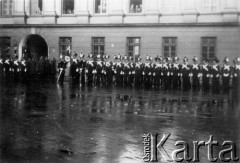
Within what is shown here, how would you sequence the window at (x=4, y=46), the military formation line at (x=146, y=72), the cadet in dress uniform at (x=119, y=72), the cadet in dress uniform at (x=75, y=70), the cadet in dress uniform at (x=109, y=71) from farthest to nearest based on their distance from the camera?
the window at (x=4, y=46) → the cadet in dress uniform at (x=75, y=70) → the cadet in dress uniform at (x=109, y=71) → the cadet in dress uniform at (x=119, y=72) → the military formation line at (x=146, y=72)

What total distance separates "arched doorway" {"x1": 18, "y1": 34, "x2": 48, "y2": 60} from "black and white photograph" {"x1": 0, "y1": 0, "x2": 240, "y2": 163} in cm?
9

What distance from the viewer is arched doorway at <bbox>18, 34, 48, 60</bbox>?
31312mm

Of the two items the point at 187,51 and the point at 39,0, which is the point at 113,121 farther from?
the point at 39,0

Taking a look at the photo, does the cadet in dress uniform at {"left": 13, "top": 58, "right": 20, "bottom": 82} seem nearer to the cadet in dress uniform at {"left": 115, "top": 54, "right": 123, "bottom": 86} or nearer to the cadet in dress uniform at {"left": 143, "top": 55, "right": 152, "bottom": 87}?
the cadet in dress uniform at {"left": 115, "top": 54, "right": 123, "bottom": 86}

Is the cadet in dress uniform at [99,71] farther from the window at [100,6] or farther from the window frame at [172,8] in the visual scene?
the window frame at [172,8]

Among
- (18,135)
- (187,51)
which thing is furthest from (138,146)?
(187,51)

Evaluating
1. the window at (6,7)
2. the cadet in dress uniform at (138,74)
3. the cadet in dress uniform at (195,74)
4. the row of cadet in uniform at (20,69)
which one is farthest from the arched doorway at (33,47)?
the cadet in dress uniform at (195,74)

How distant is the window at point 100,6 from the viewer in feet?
96.6

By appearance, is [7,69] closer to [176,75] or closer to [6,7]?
[6,7]

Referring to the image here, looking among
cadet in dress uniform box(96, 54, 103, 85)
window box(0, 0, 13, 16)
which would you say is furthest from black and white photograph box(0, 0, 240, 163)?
window box(0, 0, 13, 16)

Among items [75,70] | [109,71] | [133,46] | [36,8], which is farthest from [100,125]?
[36,8]

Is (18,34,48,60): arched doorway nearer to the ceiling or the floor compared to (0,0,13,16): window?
nearer to the floor

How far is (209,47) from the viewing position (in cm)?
2675

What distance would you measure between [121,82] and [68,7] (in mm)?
10421
